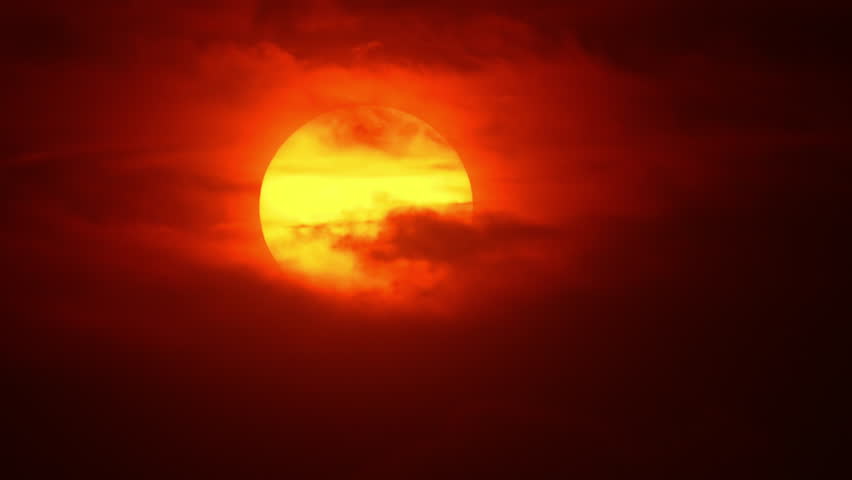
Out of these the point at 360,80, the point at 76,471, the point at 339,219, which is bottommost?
the point at 76,471

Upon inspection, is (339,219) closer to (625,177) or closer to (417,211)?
(417,211)

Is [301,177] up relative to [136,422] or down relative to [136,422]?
up

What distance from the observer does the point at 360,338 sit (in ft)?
29.6

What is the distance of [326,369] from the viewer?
9016 millimetres

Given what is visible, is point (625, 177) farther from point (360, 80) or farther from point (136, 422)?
point (136, 422)

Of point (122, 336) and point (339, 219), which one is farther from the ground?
point (339, 219)

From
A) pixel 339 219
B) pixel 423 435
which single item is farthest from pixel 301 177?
pixel 423 435

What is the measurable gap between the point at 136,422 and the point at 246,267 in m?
1.00

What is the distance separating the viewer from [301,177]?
899cm

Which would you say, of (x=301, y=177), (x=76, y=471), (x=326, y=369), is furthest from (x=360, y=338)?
(x=76, y=471)

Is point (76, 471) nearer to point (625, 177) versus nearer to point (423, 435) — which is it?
point (423, 435)

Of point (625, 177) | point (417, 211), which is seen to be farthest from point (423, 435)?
point (625, 177)

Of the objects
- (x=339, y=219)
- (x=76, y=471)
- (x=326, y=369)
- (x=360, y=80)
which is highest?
(x=360, y=80)

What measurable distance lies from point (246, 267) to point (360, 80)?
117 centimetres
